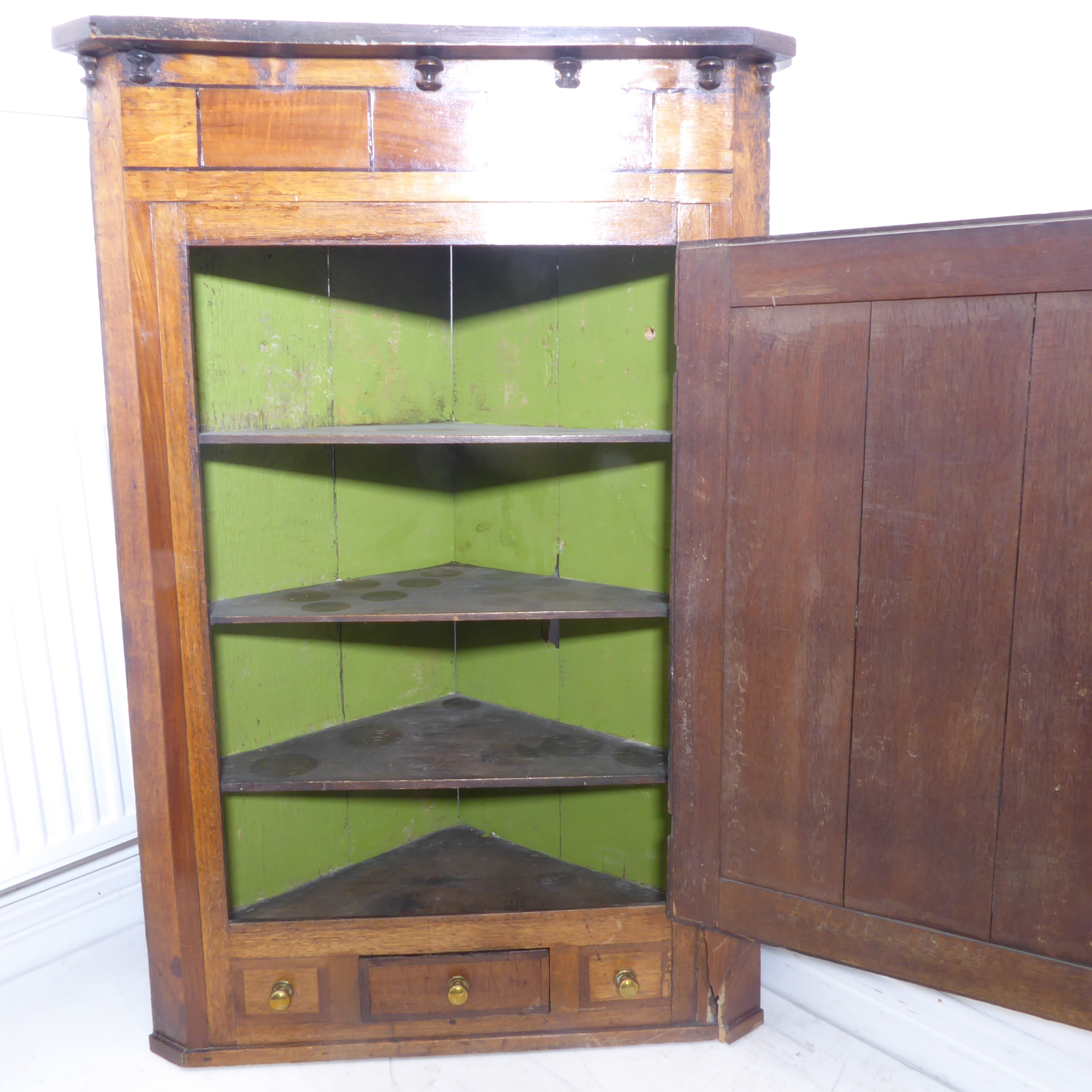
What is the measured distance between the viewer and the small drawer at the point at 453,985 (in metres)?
1.95

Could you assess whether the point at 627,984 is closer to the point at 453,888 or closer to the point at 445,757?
the point at 453,888

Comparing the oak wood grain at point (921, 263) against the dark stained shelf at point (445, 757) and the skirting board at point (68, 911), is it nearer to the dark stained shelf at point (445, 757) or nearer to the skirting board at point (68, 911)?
the dark stained shelf at point (445, 757)

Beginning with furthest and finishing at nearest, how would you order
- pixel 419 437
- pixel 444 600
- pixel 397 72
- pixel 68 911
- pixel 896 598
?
pixel 68 911 < pixel 444 600 < pixel 419 437 < pixel 397 72 < pixel 896 598

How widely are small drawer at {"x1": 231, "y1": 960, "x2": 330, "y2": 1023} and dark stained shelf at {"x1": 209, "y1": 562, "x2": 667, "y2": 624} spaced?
70 centimetres

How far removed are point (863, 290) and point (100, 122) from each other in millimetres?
1297

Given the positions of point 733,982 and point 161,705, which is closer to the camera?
point 161,705

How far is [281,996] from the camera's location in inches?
75.7

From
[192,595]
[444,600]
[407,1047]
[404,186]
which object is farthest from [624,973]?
[404,186]

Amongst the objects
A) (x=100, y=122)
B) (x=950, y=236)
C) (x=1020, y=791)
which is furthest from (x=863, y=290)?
(x=100, y=122)

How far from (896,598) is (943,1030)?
1084 mm

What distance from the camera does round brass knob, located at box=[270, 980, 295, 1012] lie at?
6.30ft

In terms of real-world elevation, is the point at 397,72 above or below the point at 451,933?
above

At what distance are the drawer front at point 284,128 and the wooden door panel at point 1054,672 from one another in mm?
1117

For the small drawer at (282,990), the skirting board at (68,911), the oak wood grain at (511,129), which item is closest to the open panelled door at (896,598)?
the oak wood grain at (511,129)
